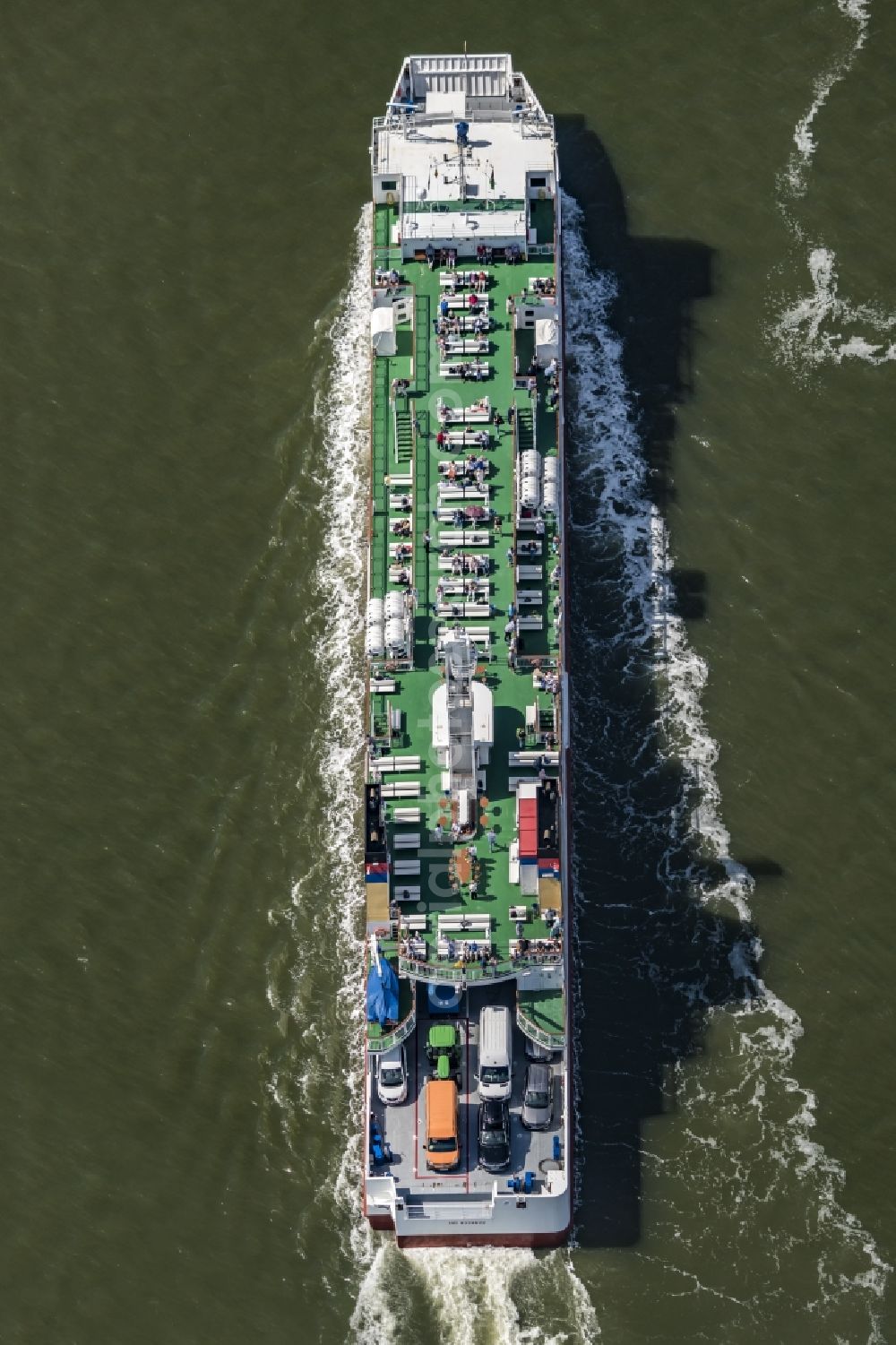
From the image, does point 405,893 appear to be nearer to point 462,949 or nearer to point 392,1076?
point 462,949

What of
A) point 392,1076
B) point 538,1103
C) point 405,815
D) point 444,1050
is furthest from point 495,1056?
point 405,815

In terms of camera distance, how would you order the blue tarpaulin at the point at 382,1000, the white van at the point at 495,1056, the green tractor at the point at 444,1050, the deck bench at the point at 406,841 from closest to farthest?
the white van at the point at 495,1056 → the blue tarpaulin at the point at 382,1000 → the green tractor at the point at 444,1050 → the deck bench at the point at 406,841

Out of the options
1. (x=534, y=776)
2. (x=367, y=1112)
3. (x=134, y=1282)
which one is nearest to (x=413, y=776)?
(x=534, y=776)

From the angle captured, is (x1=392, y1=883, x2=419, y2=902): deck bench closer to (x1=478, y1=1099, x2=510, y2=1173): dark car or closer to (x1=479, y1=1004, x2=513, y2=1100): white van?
(x1=479, y1=1004, x2=513, y2=1100): white van

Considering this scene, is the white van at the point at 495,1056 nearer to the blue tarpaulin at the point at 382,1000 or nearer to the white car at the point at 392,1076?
the white car at the point at 392,1076

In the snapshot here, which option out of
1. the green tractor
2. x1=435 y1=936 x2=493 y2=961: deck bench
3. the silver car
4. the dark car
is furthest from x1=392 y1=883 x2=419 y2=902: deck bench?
the dark car

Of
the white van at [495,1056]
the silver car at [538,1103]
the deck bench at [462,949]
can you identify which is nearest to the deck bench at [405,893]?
the deck bench at [462,949]
